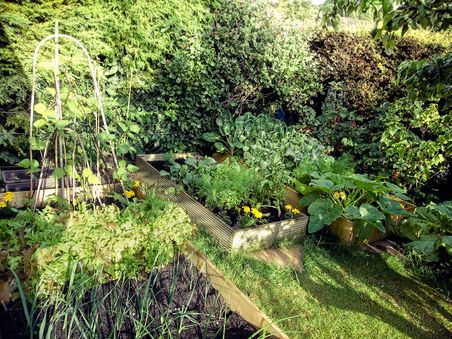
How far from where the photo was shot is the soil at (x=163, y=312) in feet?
6.28

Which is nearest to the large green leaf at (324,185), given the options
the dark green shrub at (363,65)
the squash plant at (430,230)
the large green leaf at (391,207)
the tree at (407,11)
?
the large green leaf at (391,207)

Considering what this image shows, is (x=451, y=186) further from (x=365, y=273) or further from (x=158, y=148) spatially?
(x=158, y=148)

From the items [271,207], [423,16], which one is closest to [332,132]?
[271,207]

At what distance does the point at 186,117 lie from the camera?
17.1ft

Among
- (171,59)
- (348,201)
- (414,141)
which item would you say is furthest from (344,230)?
(171,59)

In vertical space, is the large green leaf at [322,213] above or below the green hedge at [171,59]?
below

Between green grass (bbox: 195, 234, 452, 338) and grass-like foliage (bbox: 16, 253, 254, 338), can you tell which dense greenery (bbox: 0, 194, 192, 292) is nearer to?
grass-like foliage (bbox: 16, 253, 254, 338)

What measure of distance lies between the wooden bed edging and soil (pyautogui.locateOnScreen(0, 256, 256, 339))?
0.04 meters

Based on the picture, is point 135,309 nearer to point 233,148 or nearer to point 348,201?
point 348,201

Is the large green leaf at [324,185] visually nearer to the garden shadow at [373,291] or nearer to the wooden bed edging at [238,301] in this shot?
the garden shadow at [373,291]

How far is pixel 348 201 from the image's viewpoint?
12.8 feet

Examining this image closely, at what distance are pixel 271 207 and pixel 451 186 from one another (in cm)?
277

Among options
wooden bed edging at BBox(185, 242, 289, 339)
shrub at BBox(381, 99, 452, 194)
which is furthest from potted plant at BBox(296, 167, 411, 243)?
wooden bed edging at BBox(185, 242, 289, 339)

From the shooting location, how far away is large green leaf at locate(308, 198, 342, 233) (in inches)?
140
